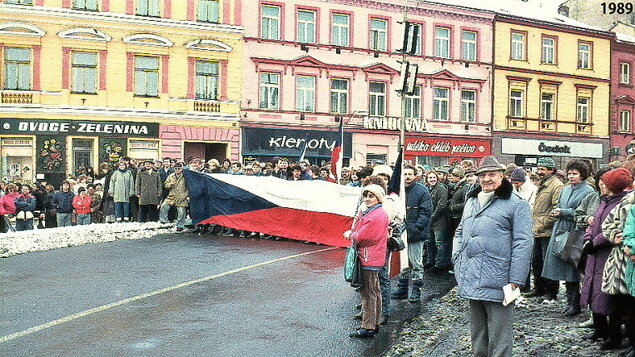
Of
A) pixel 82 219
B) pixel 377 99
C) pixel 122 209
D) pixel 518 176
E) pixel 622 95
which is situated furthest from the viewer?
pixel 622 95

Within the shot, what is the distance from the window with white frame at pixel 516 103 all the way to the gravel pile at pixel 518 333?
3175cm

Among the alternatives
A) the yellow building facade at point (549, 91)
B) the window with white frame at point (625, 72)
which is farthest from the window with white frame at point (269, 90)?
the window with white frame at point (625, 72)

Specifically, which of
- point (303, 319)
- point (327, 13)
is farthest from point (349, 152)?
point (303, 319)

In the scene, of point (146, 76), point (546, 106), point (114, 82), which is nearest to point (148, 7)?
point (146, 76)

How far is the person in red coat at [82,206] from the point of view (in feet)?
61.5

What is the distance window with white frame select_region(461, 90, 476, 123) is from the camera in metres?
38.4

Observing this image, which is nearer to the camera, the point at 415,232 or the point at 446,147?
the point at 415,232

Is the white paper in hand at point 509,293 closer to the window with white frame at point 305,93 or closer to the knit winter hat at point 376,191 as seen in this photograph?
the knit winter hat at point 376,191

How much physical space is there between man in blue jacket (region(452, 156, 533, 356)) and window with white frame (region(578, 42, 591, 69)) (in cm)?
3959

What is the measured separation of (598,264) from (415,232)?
3245 millimetres

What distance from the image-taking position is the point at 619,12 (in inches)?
2096

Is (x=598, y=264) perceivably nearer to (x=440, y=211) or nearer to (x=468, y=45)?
(x=440, y=211)

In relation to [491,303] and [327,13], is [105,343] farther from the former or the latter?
[327,13]

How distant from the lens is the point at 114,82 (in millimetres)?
29984
